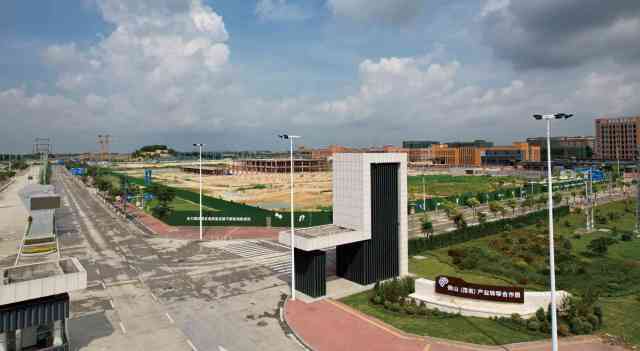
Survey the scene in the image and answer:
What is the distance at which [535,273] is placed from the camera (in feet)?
104

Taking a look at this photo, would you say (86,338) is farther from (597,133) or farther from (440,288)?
(597,133)

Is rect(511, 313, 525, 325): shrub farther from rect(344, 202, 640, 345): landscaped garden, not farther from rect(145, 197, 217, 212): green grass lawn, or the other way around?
rect(145, 197, 217, 212): green grass lawn

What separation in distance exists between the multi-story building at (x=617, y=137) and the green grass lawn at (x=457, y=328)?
571 ft

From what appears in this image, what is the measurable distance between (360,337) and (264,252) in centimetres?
2081

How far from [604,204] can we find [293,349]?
71.8 m

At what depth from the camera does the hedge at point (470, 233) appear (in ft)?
130

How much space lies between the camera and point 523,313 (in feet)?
77.5

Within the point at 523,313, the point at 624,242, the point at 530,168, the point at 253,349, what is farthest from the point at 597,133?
the point at 253,349

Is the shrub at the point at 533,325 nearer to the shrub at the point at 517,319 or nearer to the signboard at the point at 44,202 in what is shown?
the shrub at the point at 517,319

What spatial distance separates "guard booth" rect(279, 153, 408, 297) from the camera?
1136 inches

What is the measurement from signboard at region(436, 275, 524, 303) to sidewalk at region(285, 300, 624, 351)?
3525mm

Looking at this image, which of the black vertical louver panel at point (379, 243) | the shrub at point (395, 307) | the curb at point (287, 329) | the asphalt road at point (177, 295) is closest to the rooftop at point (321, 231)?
the black vertical louver panel at point (379, 243)

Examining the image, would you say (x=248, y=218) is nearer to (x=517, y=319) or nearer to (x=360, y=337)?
(x=360, y=337)

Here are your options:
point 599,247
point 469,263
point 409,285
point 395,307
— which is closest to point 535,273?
point 469,263
